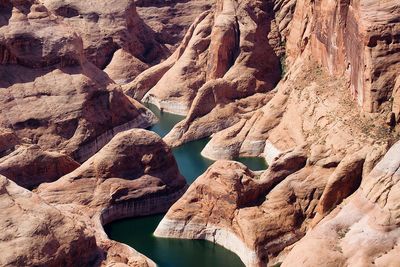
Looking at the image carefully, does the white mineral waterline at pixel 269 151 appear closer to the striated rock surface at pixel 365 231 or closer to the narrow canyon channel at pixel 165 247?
the narrow canyon channel at pixel 165 247

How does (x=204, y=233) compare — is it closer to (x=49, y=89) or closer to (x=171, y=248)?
(x=171, y=248)

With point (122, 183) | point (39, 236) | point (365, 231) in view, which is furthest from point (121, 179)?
point (365, 231)

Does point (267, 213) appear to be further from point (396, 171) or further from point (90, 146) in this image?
point (90, 146)

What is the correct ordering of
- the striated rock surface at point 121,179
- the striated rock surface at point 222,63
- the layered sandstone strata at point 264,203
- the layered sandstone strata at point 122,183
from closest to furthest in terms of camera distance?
the layered sandstone strata at point 264,203, the layered sandstone strata at point 122,183, the striated rock surface at point 121,179, the striated rock surface at point 222,63

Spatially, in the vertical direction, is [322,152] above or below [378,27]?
below

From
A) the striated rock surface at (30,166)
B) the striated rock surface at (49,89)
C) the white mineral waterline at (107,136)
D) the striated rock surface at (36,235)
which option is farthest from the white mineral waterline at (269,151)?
Answer: the striated rock surface at (36,235)

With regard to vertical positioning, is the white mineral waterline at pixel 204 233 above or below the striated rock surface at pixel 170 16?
below

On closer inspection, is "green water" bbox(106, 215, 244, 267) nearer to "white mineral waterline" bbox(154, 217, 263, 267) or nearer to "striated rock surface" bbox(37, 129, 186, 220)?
"white mineral waterline" bbox(154, 217, 263, 267)

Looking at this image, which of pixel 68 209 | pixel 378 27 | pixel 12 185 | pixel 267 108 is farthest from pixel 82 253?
pixel 267 108

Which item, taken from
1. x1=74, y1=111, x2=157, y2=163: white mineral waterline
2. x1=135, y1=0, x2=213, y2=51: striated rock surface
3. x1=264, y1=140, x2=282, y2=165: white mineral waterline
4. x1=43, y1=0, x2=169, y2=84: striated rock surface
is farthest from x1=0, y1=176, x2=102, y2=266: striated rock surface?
x1=135, y1=0, x2=213, y2=51: striated rock surface
